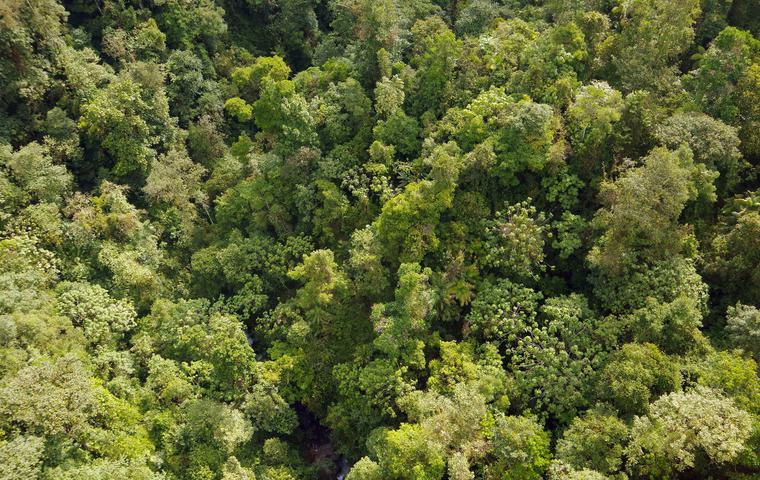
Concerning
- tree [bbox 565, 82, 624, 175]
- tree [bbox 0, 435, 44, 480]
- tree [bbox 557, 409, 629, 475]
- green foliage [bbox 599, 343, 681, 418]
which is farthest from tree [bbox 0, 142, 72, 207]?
green foliage [bbox 599, 343, 681, 418]

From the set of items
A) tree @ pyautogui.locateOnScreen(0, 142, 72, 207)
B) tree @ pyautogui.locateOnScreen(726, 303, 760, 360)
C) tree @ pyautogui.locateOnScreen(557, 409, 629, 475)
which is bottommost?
tree @ pyautogui.locateOnScreen(0, 142, 72, 207)

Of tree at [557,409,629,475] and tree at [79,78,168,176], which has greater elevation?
tree at [557,409,629,475]

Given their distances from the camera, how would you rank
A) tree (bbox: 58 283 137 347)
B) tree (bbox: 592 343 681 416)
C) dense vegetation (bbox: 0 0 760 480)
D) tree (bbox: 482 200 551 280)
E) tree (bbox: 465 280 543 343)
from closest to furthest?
tree (bbox: 592 343 681 416) < dense vegetation (bbox: 0 0 760 480) < tree (bbox: 465 280 543 343) < tree (bbox: 482 200 551 280) < tree (bbox: 58 283 137 347)

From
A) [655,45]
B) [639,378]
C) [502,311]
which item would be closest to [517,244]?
[502,311]

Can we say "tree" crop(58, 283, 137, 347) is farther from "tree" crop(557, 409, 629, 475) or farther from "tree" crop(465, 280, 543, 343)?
"tree" crop(557, 409, 629, 475)

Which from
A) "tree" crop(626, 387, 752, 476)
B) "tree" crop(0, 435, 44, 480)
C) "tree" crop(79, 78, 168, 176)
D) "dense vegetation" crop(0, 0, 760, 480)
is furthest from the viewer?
"tree" crop(79, 78, 168, 176)

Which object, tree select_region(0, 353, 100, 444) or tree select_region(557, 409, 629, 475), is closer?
tree select_region(557, 409, 629, 475)

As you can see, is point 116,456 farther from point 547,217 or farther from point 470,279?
point 547,217

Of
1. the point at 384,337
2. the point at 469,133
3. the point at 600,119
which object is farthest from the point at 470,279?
the point at 600,119
